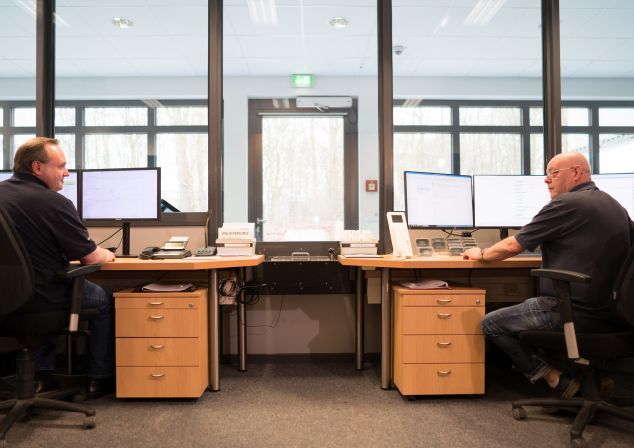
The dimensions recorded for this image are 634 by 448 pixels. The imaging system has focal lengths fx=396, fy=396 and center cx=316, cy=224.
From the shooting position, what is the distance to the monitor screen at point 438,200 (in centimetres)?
221

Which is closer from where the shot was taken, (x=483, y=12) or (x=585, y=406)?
(x=585, y=406)

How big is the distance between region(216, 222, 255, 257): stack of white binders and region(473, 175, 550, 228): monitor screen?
1318 millimetres

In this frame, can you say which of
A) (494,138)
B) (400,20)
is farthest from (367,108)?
(494,138)

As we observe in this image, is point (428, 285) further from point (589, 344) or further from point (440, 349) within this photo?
point (589, 344)

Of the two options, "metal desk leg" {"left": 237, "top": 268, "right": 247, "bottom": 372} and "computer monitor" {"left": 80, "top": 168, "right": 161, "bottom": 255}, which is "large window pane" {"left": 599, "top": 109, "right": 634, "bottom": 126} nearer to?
"metal desk leg" {"left": 237, "top": 268, "right": 247, "bottom": 372}

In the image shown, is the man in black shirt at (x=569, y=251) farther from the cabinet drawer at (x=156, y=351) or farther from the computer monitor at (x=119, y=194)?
the computer monitor at (x=119, y=194)

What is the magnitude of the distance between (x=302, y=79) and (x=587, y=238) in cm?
378

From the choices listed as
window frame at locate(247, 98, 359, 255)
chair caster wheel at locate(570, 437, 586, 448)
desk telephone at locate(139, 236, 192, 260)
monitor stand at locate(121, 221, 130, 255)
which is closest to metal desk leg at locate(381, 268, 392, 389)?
chair caster wheel at locate(570, 437, 586, 448)

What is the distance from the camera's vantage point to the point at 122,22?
3.71 m

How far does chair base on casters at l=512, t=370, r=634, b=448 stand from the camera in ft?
4.93

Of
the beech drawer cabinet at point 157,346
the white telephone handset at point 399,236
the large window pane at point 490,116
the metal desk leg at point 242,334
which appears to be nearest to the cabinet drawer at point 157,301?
the beech drawer cabinet at point 157,346

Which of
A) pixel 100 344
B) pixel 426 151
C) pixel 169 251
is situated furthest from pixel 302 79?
pixel 100 344

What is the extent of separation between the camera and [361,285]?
7.75 ft

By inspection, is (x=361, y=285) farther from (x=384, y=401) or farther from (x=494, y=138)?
(x=494, y=138)
